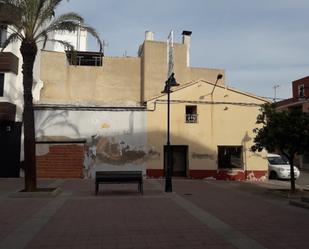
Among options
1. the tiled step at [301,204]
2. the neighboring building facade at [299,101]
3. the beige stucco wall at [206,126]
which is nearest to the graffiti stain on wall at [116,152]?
the beige stucco wall at [206,126]

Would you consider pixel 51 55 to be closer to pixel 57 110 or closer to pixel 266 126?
pixel 57 110

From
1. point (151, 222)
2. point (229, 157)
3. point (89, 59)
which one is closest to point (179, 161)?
point (229, 157)

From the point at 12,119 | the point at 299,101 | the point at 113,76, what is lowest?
the point at 12,119

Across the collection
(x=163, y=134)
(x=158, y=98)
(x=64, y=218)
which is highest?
(x=158, y=98)

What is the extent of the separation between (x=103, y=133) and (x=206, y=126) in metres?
6.50

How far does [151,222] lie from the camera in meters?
11.1

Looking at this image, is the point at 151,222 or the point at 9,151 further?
the point at 9,151

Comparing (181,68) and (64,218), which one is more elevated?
(181,68)

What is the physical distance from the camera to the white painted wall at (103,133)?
91.8ft

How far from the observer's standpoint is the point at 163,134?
28.5 meters

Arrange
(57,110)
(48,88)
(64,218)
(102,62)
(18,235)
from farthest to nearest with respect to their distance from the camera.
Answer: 1. (102,62)
2. (48,88)
3. (57,110)
4. (64,218)
5. (18,235)

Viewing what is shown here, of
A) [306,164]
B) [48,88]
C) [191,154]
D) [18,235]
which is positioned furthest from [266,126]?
→ [306,164]

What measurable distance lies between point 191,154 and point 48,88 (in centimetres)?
1343

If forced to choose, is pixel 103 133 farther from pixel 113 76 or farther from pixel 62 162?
pixel 113 76
